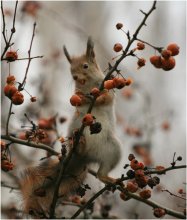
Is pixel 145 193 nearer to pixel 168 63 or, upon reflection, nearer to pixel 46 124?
pixel 168 63

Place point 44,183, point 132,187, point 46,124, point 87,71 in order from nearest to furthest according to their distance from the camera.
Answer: point 132,187
point 44,183
point 46,124
point 87,71

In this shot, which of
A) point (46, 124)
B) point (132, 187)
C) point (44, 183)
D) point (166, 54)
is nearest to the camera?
point (166, 54)

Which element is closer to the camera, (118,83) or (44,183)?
(118,83)

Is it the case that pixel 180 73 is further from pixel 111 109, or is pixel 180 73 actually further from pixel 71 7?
pixel 111 109

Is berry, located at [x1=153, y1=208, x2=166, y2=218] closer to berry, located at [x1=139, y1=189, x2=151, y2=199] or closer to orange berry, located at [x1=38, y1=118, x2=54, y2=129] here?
berry, located at [x1=139, y1=189, x2=151, y2=199]

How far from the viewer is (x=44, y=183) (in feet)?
8.97

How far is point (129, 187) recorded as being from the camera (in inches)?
89.4

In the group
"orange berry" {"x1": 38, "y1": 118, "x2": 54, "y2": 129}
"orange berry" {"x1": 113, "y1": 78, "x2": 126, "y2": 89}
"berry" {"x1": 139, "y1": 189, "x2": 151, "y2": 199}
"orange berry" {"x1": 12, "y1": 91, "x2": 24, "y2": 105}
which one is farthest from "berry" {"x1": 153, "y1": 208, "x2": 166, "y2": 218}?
"orange berry" {"x1": 38, "y1": 118, "x2": 54, "y2": 129}

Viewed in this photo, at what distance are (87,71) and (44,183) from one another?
83 centimetres

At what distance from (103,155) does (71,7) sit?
21.0 ft

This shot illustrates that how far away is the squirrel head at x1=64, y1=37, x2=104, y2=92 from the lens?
305 centimetres

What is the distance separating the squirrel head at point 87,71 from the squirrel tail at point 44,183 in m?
0.52

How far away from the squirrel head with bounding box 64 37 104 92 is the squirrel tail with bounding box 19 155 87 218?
20.4 inches

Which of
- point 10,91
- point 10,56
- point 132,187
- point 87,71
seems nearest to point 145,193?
→ point 132,187
